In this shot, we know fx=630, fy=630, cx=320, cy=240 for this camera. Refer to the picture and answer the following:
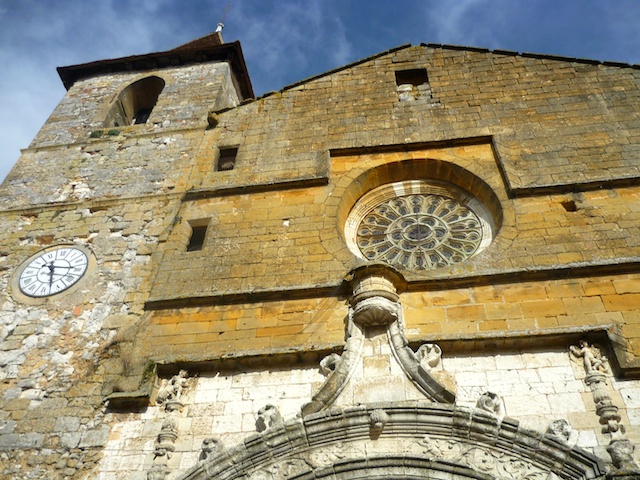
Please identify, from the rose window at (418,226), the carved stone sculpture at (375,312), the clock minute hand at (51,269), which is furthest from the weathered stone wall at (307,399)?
the clock minute hand at (51,269)

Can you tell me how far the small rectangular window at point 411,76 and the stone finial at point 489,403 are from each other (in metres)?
6.04

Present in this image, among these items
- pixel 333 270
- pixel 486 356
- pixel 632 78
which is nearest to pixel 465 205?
pixel 333 270

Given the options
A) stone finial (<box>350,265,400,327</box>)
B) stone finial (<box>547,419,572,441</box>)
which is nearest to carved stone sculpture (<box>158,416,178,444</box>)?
stone finial (<box>350,265,400,327</box>)

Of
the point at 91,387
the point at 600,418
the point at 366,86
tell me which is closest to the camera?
the point at 600,418

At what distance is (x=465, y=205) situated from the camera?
787cm

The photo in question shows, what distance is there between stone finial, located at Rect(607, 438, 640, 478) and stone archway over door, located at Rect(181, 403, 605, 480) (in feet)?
0.48

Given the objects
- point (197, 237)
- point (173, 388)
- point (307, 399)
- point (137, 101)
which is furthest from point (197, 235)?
point (137, 101)

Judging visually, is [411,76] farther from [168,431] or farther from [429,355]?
[168,431]

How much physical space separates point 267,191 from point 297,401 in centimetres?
322

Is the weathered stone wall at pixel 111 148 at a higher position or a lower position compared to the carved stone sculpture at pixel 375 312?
higher

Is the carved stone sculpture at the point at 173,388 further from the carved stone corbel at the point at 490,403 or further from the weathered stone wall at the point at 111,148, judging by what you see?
the weathered stone wall at the point at 111,148

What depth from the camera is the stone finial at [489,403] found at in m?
4.99

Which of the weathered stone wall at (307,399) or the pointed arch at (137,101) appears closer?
the weathered stone wall at (307,399)

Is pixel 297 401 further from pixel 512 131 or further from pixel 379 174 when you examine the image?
pixel 512 131
